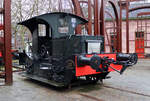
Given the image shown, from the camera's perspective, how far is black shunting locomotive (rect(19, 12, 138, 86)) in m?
4.95

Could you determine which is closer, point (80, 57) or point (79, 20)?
point (80, 57)

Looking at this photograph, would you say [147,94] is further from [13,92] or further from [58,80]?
[13,92]

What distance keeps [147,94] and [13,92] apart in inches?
144

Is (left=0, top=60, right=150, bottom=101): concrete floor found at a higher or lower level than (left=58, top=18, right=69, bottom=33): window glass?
lower

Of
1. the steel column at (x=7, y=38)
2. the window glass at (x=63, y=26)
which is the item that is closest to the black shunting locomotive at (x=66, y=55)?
the window glass at (x=63, y=26)

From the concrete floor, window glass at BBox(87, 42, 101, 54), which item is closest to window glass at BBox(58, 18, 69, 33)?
window glass at BBox(87, 42, 101, 54)

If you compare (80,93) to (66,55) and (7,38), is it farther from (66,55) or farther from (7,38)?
(7,38)

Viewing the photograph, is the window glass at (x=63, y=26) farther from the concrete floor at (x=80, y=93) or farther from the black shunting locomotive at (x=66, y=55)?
the concrete floor at (x=80, y=93)

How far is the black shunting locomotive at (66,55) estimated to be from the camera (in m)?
4.95

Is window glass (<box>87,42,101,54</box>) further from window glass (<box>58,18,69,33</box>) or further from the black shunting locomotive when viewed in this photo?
window glass (<box>58,18,69,33</box>)

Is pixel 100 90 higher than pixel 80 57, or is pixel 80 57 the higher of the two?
pixel 80 57

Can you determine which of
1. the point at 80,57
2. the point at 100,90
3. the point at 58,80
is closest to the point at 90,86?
the point at 100,90

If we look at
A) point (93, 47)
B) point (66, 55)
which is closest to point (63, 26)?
point (66, 55)

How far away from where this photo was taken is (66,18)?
623cm
